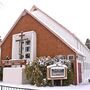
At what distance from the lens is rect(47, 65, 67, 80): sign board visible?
70.3 feet

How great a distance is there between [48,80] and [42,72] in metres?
0.93

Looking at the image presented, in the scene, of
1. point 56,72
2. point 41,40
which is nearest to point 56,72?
point 56,72

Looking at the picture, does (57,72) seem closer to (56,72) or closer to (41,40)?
(56,72)

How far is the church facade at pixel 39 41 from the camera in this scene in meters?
24.9

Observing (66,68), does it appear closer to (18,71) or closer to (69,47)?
(69,47)

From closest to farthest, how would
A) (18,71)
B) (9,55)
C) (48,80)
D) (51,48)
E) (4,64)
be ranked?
(48,80) < (18,71) < (51,48) < (4,64) < (9,55)

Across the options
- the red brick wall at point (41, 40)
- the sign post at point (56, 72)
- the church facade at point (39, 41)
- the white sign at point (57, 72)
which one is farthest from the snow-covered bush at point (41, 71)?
→ the red brick wall at point (41, 40)

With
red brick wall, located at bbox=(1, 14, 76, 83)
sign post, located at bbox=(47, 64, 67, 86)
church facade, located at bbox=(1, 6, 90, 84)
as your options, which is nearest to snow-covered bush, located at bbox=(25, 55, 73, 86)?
sign post, located at bbox=(47, 64, 67, 86)

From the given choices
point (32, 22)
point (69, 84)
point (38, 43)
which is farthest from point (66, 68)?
point (32, 22)

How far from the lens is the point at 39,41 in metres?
27.3

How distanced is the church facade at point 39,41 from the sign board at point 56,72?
2.61m

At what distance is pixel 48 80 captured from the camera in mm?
21766

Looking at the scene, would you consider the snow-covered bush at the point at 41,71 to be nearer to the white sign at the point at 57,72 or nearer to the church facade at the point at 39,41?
the white sign at the point at 57,72

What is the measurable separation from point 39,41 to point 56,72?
652 centimetres
